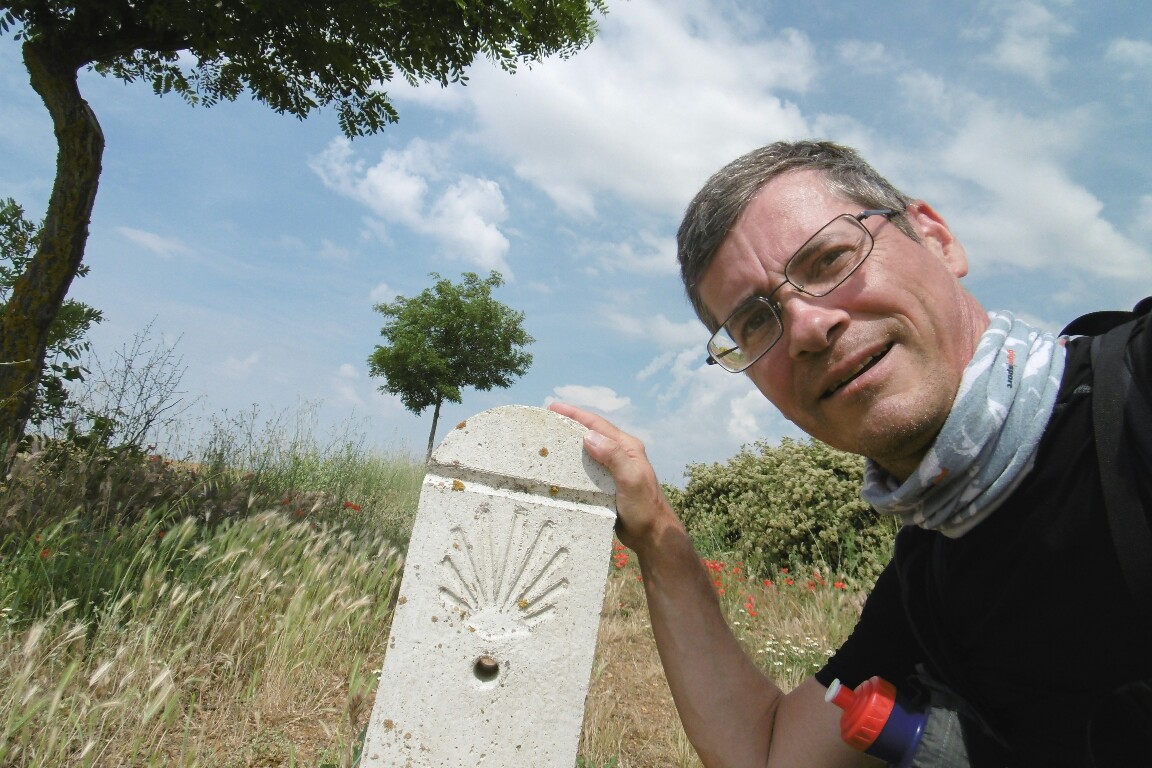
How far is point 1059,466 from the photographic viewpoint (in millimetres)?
1360

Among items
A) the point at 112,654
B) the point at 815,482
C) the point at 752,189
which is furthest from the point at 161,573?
the point at 815,482

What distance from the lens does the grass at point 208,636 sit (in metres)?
2.51

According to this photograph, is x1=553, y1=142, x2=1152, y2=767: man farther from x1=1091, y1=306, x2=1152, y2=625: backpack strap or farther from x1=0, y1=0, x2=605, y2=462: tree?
x1=0, y1=0, x2=605, y2=462: tree

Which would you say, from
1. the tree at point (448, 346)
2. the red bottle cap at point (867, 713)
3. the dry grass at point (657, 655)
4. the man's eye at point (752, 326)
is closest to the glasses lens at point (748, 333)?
the man's eye at point (752, 326)

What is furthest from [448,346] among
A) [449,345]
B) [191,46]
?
[191,46]

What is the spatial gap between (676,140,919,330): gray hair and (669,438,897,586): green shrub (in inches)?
171

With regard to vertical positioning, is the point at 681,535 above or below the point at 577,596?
above

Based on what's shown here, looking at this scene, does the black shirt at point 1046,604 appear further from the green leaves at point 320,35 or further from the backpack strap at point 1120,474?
the green leaves at point 320,35

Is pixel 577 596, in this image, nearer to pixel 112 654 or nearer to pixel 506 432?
pixel 506 432

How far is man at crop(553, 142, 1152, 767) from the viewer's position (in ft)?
4.39

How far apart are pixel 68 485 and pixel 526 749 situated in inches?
177

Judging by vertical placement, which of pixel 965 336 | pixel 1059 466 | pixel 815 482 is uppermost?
pixel 815 482

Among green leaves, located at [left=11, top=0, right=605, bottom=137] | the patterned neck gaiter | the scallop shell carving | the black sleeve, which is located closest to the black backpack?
the patterned neck gaiter

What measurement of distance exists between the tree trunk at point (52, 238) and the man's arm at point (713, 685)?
4.85 m
